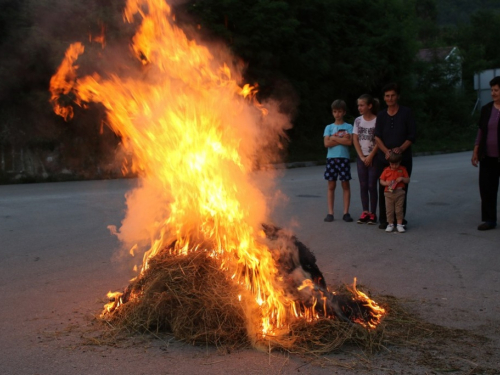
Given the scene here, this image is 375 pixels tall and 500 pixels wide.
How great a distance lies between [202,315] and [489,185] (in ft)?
20.1

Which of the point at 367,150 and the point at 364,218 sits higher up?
the point at 367,150

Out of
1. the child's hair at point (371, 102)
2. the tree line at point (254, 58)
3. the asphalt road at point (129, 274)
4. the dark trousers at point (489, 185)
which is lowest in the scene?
the asphalt road at point (129, 274)

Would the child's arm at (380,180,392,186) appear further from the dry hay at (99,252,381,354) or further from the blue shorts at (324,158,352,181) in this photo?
the dry hay at (99,252,381,354)

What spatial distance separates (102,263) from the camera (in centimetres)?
725

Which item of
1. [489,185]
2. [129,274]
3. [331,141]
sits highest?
[331,141]

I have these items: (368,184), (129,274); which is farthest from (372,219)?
(129,274)

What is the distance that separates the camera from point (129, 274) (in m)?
6.66

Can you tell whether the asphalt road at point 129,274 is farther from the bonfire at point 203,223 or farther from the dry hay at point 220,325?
the bonfire at point 203,223

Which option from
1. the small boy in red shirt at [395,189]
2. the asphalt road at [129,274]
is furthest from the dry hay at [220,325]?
the small boy in red shirt at [395,189]

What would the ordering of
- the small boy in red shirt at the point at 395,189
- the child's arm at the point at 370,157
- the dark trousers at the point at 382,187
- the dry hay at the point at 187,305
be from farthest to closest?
the child's arm at the point at 370,157
the dark trousers at the point at 382,187
the small boy in red shirt at the point at 395,189
the dry hay at the point at 187,305

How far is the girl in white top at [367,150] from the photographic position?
9758 mm

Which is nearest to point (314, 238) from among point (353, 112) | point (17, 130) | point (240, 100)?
point (240, 100)

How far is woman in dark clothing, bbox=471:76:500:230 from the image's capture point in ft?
29.6

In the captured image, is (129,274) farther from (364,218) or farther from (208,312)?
(364,218)
